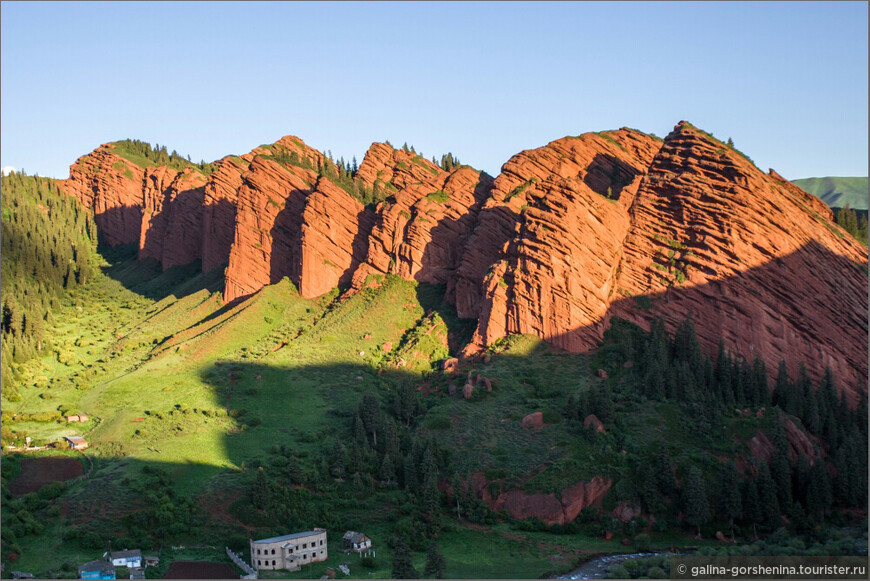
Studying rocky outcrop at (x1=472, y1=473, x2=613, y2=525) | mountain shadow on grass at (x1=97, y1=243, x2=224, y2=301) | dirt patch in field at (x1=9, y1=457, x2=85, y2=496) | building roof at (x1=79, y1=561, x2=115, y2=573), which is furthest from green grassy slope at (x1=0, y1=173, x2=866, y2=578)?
mountain shadow on grass at (x1=97, y1=243, x2=224, y2=301)

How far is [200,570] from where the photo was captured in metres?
77.4

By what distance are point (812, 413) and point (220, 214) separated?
323 ft

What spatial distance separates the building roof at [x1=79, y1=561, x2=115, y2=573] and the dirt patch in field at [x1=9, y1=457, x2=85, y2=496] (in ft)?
63.9

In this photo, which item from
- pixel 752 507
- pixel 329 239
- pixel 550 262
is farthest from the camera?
pixel 329 239

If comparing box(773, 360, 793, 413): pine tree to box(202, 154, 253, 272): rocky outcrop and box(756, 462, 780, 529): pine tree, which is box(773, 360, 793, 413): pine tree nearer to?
box(756, 462, 780, 529): pine tree

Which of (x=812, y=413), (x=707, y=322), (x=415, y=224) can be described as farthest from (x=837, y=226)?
(x=415, y=224)

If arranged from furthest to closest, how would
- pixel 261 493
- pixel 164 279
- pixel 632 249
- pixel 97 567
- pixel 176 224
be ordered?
pixel 176 224
pixel 164 279
pixel 632 249
pixel 261 493
pixel 97 567

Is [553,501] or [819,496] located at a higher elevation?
[553,501]

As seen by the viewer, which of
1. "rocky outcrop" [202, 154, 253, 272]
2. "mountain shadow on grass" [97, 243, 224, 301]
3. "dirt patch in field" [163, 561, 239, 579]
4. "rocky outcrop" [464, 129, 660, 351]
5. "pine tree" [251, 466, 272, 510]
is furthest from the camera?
Answer: "rocky outcrop" [202, 154, 253, 272]

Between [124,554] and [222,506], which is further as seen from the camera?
[222,506]

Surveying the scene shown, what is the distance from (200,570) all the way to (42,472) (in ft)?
90.2

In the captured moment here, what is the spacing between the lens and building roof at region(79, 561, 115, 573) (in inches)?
2917

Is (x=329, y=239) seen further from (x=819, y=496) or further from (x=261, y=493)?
(x=819, y=496)

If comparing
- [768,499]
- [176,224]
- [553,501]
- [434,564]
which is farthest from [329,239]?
[434,564]
